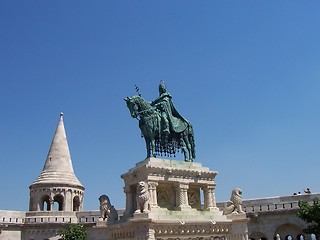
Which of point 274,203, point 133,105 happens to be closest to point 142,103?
point 133,105

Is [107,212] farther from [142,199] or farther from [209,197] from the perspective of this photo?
[209,197]

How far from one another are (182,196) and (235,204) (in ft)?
10.8

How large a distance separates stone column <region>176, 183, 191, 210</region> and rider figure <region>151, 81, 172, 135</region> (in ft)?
9.36

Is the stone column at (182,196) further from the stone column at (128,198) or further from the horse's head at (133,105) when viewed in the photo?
the horse's head at (133,105)

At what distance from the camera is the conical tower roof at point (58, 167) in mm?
36875

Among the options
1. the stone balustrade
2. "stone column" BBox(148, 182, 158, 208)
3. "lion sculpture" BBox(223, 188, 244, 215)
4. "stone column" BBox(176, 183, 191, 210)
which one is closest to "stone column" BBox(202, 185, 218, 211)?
"lion sculpture" BBox(223, 188, 244, 215)

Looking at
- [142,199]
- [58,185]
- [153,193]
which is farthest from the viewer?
[58,185]

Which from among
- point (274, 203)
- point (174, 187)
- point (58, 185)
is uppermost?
point (58, 185)

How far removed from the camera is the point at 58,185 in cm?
3641

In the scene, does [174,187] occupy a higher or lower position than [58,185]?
lower

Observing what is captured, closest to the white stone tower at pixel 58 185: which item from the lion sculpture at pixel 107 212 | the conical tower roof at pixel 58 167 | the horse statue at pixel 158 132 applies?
the conical tower roof at pixel 58 167

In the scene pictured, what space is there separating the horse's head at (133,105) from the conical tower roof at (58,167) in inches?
771

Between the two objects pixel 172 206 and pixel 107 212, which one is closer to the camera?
pixel 172 206

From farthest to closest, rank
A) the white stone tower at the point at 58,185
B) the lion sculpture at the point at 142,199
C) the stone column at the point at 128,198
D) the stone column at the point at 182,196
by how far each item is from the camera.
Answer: the white stone tower at the point at 58,185
the stone column at the point at 128,198
the stone column at the point at 182,196
the lion sculpture at the point at 142,199
